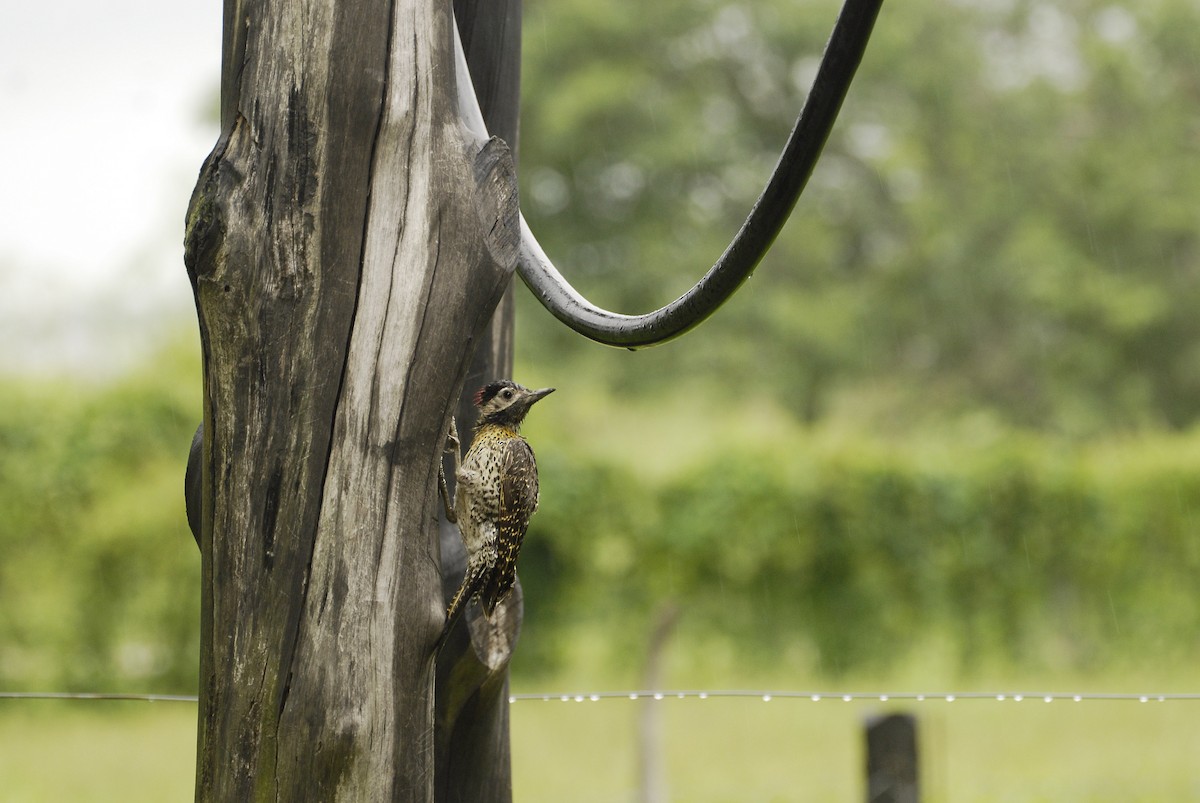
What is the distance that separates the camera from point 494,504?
1.83 metres

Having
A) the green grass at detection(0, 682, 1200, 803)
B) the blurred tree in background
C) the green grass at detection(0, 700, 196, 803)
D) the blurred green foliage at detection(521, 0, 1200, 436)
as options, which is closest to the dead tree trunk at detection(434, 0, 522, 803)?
the green grass at detection(0, 682, 1200, 803)

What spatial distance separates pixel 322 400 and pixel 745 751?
21.7ft

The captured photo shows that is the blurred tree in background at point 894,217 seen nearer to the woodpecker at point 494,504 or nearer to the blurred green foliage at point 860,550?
the blurred green foliage at point 860,550

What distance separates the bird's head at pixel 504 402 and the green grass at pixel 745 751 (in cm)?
487

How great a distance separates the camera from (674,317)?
175 cm

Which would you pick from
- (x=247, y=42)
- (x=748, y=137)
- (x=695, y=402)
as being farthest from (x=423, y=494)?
(x=748, y=137)

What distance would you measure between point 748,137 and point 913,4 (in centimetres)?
279

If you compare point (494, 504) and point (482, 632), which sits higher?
point (494, 504)

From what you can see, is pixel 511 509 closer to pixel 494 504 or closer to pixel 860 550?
pixel 494 504

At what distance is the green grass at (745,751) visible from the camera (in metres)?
6.68

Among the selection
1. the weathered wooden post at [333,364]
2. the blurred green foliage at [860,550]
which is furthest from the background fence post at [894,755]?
the blurred green foliage at [860,550]

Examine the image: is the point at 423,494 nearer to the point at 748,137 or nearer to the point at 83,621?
the point at 83,621

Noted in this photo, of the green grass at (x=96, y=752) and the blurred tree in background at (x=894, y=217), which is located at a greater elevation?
the blurred tree in background at (x=894, y=217)

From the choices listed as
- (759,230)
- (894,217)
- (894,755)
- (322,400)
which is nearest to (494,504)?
(322,400)
